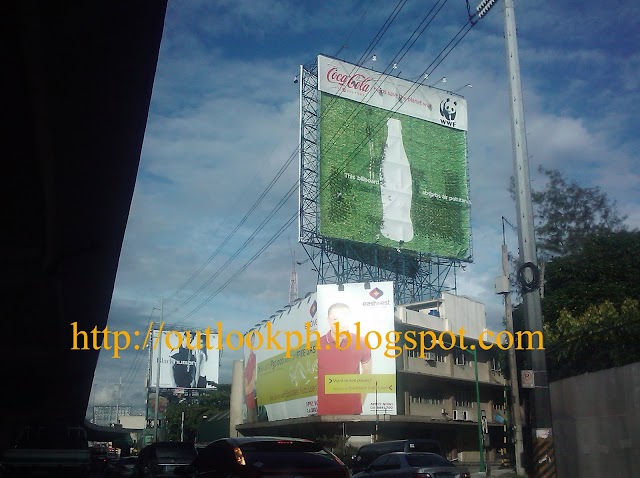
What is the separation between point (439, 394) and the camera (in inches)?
1924

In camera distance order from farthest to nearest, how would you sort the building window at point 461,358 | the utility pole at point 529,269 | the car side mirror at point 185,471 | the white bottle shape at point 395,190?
the building window at point 461,358 < the white bottle shape at point 395,190 < the utility pole at point 529,269 < the car side mirror at point 185,471

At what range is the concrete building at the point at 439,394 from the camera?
44656 mm

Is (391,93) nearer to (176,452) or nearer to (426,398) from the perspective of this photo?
(426,398)

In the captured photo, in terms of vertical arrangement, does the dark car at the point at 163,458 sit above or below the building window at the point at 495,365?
below

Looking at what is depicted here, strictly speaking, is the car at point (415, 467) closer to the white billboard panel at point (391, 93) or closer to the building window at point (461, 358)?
the white billboard panel at point (391, 93)

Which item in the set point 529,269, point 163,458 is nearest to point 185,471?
point 163,458

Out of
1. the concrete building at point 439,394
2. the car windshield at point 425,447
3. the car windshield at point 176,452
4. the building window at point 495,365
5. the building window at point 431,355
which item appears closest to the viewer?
the car windshield at point 176,452

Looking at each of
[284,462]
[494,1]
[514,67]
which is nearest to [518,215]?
[514,67]

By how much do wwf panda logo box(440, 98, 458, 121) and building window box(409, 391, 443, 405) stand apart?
20.5 metres

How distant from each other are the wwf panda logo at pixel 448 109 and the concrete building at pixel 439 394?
44.7ft

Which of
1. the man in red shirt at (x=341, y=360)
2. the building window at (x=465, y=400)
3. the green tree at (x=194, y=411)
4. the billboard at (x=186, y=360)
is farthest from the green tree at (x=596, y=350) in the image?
the green tree at (x=194, y=411)

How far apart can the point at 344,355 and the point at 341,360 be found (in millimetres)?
367

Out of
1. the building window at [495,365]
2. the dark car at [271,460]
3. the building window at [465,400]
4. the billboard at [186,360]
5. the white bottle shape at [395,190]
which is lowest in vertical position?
the dark car at [271,460]

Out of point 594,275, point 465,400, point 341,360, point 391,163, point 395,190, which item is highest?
point 391,163
